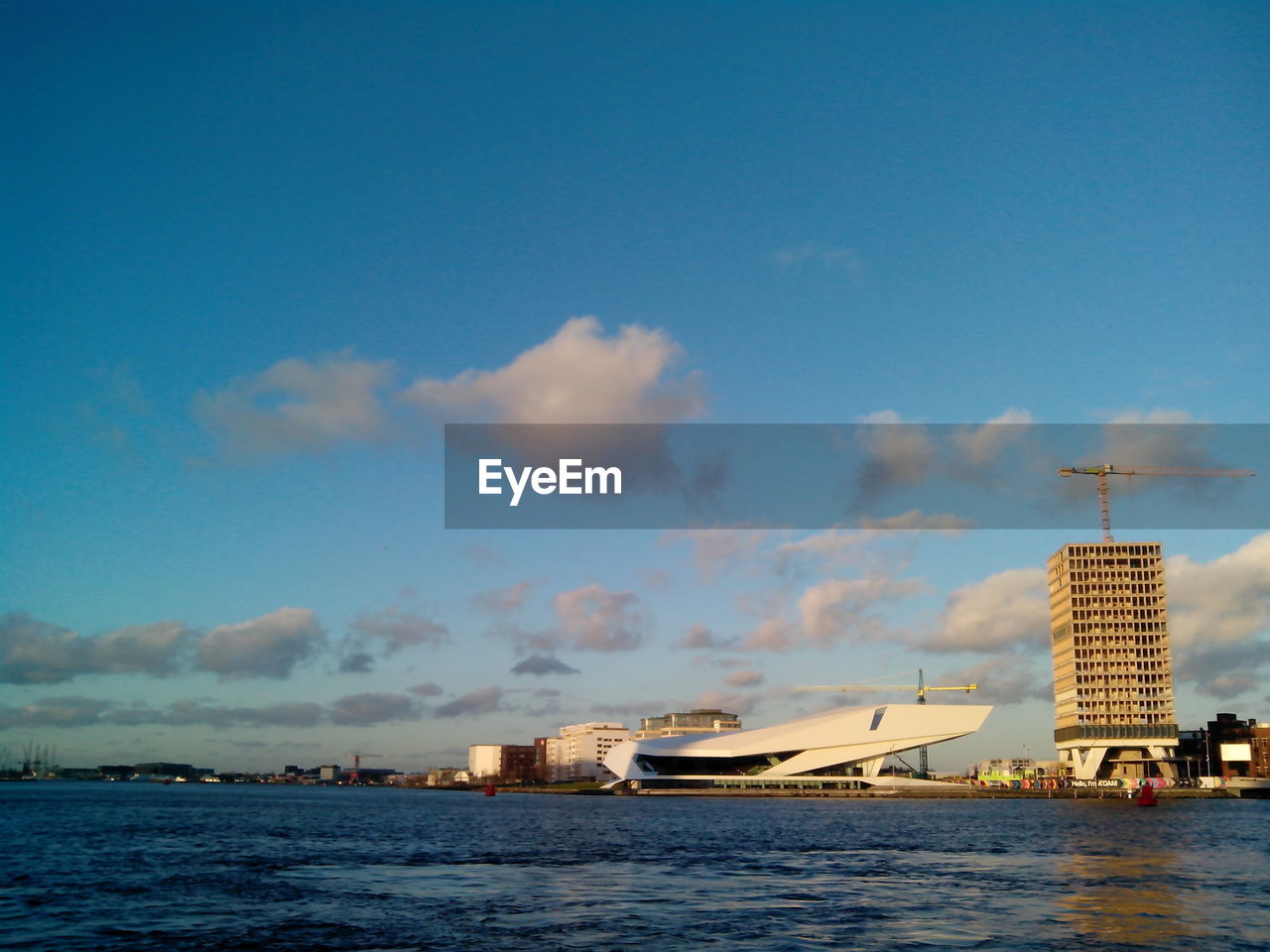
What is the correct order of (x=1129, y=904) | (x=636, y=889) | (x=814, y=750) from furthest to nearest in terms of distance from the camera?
1. (x=814, y=750)
2. (x=636, y=889)
3. (x=1129, y=904)

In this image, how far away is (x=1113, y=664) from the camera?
15025 centimetres

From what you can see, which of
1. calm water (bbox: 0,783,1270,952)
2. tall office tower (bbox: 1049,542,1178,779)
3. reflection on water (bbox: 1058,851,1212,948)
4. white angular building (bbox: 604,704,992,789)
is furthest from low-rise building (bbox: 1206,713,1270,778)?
reflection on water (bbox: 1058,851,1212,948)

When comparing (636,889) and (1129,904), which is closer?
(1129,904)

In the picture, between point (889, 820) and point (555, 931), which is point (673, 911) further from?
point (889, 820)

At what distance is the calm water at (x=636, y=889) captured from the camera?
86.9ft

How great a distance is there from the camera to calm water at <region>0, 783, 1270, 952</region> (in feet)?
86.9

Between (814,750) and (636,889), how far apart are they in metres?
130

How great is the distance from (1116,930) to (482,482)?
72.6ft

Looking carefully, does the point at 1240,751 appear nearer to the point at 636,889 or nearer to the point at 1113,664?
the point at 1113,664

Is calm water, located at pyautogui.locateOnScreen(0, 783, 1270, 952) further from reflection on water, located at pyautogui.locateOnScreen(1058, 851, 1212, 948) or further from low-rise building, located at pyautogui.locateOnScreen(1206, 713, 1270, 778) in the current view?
low-rise building, located at pyautogui.locateOnScreen(1206, 713, 1270, 778)

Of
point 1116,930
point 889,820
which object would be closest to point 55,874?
point 1116,930

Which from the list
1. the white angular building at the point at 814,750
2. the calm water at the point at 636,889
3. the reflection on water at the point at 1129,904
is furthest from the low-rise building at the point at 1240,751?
the reflection on water at the point at 1129,904

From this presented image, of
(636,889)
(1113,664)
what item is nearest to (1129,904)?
(636,889)

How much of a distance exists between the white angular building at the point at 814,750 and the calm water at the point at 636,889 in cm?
9310
